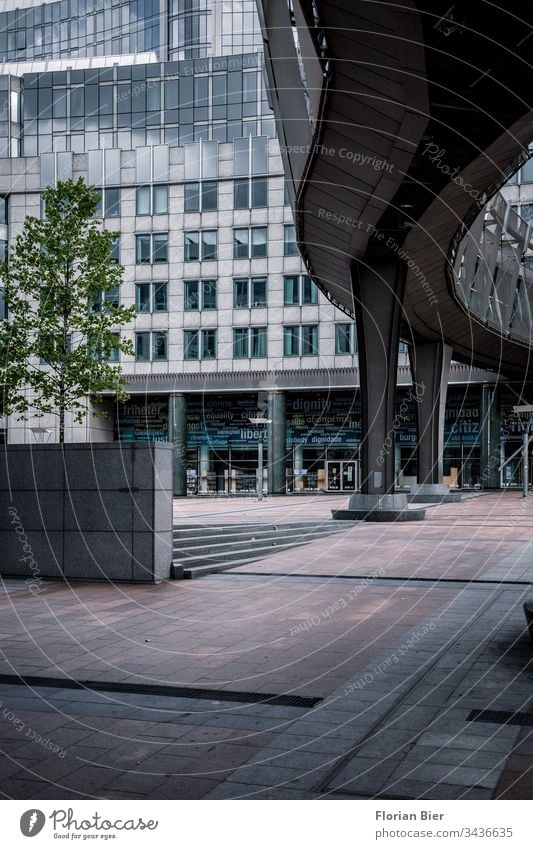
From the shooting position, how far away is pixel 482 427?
57.0m

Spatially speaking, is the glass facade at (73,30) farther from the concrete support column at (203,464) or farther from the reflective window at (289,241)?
the concrete support column at (203,464)

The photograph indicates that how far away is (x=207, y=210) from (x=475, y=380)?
20070mm

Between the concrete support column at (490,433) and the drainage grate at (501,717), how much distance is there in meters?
51.0

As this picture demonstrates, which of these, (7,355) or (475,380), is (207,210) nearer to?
(475,380)

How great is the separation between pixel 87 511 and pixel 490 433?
45121 millimetres

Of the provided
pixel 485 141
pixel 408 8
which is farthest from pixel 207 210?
pixel 408 8

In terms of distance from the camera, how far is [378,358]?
29.4 m

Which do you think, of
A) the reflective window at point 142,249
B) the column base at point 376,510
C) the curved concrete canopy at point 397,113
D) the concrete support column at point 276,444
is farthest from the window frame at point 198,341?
the curved concrete canopy at point 397,113

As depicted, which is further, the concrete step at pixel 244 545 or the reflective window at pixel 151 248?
the reflective window at pixel 151 248

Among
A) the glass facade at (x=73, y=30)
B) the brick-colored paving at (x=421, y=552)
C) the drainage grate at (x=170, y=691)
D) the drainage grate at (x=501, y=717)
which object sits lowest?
the brick-colored paving at (x=421, y=552)

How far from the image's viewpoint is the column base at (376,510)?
28750mm

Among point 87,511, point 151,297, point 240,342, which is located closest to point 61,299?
point 87,511

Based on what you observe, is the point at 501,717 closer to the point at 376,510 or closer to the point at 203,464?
the point at 376,510

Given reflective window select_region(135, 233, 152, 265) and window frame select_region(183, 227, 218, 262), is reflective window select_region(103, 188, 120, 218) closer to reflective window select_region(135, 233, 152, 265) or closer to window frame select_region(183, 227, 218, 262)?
reflective window select_region(135, 233, 152, 265)
